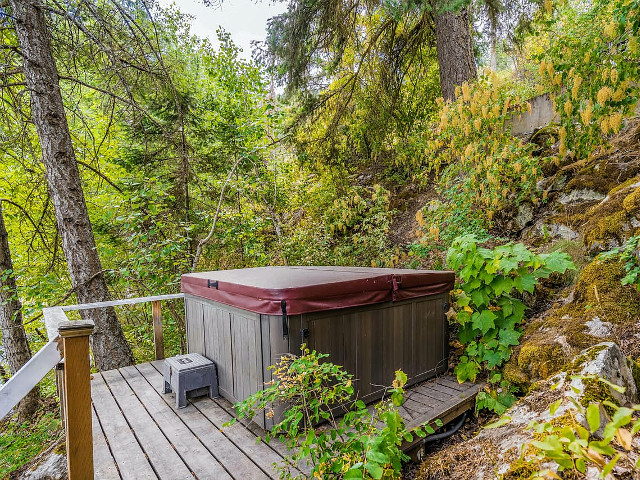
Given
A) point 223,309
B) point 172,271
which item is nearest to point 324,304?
point 223,309

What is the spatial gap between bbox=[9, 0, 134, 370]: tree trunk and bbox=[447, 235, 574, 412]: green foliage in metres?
4.13

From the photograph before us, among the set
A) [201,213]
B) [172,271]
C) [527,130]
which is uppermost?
[527,130]

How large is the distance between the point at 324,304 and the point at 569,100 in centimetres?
326

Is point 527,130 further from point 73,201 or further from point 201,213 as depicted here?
point 73,201

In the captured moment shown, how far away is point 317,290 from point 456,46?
16.5 feet

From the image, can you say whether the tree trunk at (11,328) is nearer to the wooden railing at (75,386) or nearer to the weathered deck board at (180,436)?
the weathered deck board at (180,436)

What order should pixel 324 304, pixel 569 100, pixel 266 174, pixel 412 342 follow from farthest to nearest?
pixel 266 174 < pixel 569 100 < pixel 412 342 < pixel 324 304

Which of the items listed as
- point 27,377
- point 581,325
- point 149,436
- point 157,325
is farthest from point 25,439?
point 581,325

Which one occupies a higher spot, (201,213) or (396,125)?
(396,125)

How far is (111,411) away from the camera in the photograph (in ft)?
9.84

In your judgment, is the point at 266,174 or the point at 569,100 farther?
the point at 266,174

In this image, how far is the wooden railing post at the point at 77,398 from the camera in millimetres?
1761

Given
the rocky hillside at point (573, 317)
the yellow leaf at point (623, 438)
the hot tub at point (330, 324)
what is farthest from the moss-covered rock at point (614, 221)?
the yellow leaf at point (623, 438)

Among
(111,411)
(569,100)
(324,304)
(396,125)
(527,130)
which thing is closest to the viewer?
(324,304)
